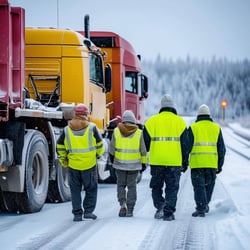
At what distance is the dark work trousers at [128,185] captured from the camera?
1102 centimetres

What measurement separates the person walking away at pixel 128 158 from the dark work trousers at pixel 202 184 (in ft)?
2.74

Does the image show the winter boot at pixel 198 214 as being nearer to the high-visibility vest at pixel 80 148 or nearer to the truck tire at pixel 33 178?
the high-visibility vest at pixel 80 148

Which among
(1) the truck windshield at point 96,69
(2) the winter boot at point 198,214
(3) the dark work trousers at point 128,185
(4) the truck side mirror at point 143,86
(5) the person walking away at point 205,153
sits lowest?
(2) the winter boot at point 198,214

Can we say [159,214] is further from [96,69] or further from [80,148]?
[96,69]

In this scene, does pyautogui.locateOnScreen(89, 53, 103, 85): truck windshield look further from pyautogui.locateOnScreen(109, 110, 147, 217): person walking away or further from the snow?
pyautogui.locateOnScreen(109, 110, 147, 217): person walking away

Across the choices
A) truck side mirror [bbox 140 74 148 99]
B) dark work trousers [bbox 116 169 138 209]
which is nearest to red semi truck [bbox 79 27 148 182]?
truck side mirror [bbox 140 74 148 99]

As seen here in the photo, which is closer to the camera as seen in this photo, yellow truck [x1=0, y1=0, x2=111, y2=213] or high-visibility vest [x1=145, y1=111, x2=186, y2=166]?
yellow truck [x1=0, y1=0, x2=111, y2=213]

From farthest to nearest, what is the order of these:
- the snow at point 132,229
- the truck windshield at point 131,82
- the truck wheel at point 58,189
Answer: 1. the truck windshield at point 131,82
2. the truck wheel at point 58,189
3. the snow at point 132,229

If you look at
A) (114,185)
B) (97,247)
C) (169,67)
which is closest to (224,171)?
(114,185)

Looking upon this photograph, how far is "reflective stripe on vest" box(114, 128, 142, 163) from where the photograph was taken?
1110 centimetres

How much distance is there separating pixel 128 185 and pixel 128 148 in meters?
0.57

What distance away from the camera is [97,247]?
789 centimetres

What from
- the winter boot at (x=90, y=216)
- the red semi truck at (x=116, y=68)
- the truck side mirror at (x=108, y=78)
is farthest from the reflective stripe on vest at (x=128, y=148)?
the red semi truck at (x=116, y=68)

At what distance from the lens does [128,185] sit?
1111 centimetres
